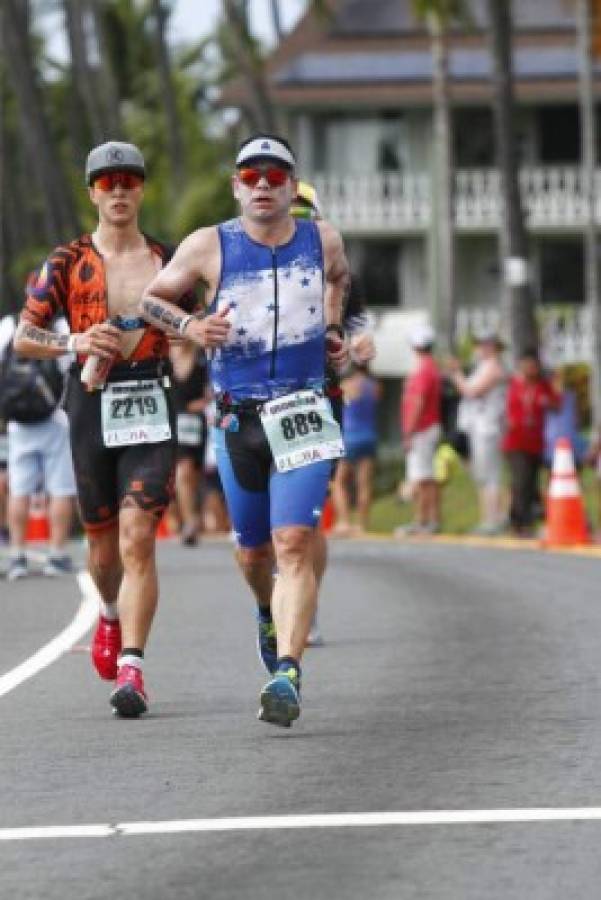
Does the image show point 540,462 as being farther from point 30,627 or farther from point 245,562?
point 245,562

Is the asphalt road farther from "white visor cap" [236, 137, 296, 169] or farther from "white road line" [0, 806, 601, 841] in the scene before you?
"white visor cap" [236, 137, 296, 169]

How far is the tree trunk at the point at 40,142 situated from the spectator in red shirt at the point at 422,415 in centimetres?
1529

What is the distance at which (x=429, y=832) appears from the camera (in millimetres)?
8062

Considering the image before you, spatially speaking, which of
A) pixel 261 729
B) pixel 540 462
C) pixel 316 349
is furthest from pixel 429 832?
pixel 540 462

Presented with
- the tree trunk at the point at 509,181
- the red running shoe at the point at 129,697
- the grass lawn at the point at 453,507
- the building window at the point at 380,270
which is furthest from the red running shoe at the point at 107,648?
the building window at the point at 380,270

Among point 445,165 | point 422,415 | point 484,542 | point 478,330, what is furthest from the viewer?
point 478,330

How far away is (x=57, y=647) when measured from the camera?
47.3 feet

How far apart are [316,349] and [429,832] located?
11.0ft

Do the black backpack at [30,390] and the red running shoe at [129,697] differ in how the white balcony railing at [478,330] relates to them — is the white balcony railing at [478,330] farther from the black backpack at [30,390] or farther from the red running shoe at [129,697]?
the red running shoe at [129,697]

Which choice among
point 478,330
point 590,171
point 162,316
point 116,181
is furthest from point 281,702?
point 478,330

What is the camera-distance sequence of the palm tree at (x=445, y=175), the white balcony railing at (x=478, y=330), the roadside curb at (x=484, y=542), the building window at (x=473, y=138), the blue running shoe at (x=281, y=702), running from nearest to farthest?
the blue running shoe at (x=281, y=702)
the roadside curb at (x=484, y=542)
the palm tree at (x=445, y=175)
the white balcony railing at (x=478, y=330)
the building window at (x=473, y=138)

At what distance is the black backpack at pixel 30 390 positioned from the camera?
19.7m

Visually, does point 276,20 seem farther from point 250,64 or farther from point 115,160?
point 115,160

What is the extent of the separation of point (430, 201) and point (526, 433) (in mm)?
36528
